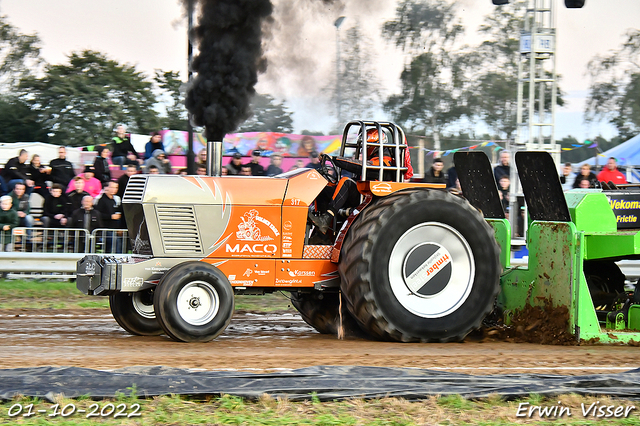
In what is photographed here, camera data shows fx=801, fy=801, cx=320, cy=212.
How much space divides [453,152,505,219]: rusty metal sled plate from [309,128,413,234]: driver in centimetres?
119

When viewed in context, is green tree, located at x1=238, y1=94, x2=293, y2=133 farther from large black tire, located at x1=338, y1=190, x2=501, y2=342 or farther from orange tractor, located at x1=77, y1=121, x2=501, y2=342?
large black tire, located at x1=338, y1=190, x2=501, y2=342

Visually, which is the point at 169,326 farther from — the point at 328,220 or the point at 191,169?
the point at 191,169

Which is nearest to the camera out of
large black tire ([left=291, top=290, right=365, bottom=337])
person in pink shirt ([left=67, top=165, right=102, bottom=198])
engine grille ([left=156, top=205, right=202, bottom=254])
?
engine grille ([left=156, top=205, right=202, bottom=254])

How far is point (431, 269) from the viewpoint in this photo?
7.06m

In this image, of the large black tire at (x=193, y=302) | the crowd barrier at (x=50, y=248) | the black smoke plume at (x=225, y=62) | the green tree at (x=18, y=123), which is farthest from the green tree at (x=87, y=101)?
the large black tire at (x=193, y=302)

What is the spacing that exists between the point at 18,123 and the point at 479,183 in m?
16.3

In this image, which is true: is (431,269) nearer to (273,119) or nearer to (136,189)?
(136,189)

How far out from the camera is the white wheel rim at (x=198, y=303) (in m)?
6.53

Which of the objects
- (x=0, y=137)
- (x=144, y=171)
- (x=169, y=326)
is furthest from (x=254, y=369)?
(x=0, y=137)

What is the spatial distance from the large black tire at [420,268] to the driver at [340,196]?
32cm

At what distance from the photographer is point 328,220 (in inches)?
289

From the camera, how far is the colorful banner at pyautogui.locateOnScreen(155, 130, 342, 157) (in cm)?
1459

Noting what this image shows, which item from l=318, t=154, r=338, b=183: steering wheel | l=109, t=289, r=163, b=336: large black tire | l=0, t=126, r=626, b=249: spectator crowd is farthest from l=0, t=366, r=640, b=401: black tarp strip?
l=0, t=126, r=626, b=249: spectator crowd

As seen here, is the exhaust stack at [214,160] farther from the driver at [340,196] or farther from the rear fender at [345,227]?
the rear fender at [345,227]
